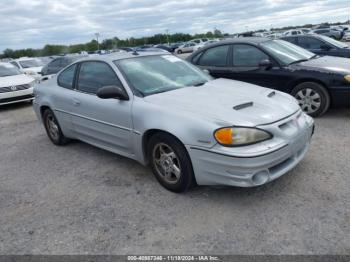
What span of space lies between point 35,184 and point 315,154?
369 cm

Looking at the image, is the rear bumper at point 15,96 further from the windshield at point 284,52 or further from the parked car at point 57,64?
the windshield at point 284,52

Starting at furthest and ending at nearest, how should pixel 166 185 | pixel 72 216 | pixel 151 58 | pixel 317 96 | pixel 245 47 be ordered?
pixel 245 47
pixel 317 96
pixel 151 58
pixel 166 185
pixel 72 216

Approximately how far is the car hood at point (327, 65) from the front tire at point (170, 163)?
142 inches

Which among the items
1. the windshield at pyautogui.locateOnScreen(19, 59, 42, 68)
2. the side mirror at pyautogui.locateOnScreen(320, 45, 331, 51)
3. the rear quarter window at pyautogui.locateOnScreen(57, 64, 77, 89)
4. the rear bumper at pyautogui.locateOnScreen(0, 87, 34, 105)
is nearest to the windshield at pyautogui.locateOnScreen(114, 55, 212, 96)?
the rear quarter window at pyautogui.locateOnScreen(57, 64, 77, 89)

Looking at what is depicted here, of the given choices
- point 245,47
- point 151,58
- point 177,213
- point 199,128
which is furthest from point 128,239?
point 245,47

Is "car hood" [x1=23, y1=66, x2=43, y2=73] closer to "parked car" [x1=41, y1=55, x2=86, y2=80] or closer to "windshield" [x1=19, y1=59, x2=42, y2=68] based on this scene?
"windshield" [x1=19, y1=59, x2=42, y2=68]

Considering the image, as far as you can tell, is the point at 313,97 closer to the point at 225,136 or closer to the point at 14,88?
the point at 225,136

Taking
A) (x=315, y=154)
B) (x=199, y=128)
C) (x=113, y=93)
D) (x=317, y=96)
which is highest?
(x=113, y=93)

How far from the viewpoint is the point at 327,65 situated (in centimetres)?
589

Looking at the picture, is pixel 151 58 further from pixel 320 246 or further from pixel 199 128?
A: pixel 320 246

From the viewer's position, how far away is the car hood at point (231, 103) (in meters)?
3.20

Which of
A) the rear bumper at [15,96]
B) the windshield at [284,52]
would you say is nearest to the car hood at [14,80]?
the rear bumper at [15,96]

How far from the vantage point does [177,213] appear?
10.6ft

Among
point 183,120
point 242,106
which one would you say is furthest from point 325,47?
point 183,120
